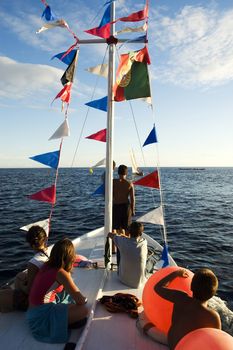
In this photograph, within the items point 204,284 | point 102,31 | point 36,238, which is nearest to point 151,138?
point 102,31

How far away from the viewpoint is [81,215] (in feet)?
78.3

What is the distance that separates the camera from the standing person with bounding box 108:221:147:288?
19.0 feet

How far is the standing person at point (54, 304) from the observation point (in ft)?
13.9

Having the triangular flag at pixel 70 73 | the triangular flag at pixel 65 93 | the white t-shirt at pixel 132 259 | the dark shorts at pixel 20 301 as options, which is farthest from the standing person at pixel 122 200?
the dark shorts at pixel 20 301

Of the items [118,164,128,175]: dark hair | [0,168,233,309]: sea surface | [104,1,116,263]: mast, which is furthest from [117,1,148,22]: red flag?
[0,168,233,309]: sea surface

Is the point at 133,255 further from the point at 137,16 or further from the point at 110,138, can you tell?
the point at 137,16

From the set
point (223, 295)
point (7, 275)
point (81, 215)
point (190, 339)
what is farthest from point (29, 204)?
point (190, 339)

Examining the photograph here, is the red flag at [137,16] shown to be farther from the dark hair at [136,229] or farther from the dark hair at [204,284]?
the dark hair at [204,284]

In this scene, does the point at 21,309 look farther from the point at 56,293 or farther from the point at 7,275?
the point at 7,275

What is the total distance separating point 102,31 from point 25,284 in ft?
19.1

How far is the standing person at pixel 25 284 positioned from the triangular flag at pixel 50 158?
7.50 ft

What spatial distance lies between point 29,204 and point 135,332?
25858 millimetres

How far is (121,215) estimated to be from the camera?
7.94 metres

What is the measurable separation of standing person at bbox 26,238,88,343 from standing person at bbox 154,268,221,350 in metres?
1.44
